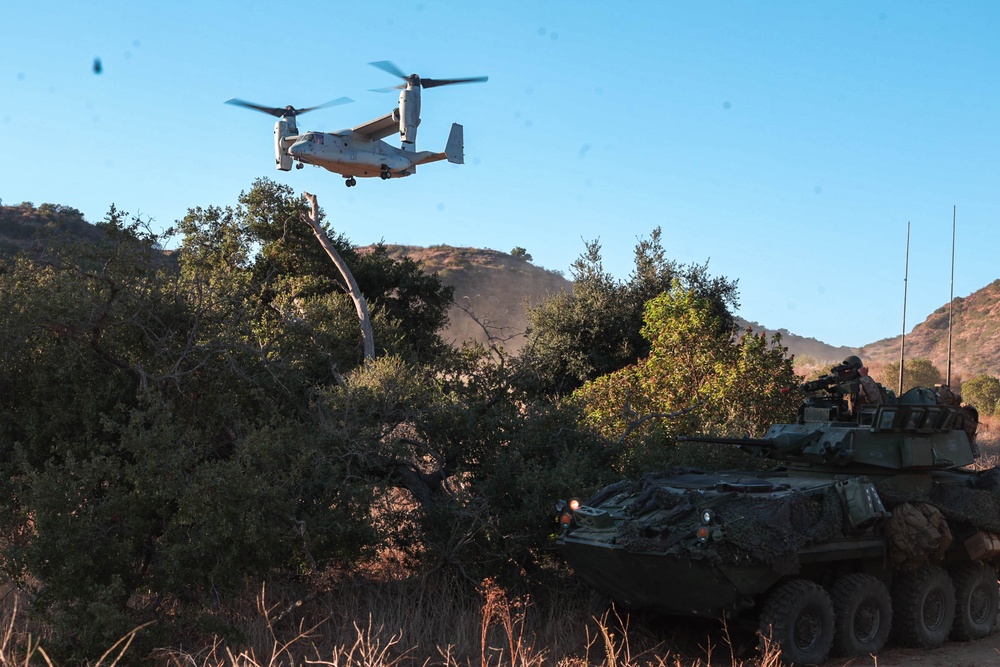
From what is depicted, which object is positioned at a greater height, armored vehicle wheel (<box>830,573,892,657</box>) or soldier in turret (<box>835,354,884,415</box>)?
soldier in turret (<box>835,354,884,415</box>)

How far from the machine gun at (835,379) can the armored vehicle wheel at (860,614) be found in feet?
7.66

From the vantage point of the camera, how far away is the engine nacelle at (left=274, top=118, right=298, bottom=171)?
2306 cm

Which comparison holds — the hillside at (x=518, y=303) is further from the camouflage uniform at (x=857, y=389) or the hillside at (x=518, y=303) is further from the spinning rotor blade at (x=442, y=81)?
the camouflage uniform at (x=857, y=389)

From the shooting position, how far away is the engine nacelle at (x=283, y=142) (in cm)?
2306

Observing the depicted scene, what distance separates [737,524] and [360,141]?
702 inches

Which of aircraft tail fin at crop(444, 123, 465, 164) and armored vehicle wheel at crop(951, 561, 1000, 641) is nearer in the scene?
armored vehicle wheel at crop(951, 561, 1000, 641)

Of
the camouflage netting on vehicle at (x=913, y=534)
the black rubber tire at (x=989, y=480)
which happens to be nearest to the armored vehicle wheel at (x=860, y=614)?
the camouflage netting on vehicle at (x=913, y=534)

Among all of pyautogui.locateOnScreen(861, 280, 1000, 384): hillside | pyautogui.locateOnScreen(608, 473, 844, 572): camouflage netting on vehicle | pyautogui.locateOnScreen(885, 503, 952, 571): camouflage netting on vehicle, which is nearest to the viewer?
pyautogui.locateOnScreen(608, 473, 844, 572): camouflage netting on vehicle

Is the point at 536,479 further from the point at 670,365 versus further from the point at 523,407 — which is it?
the point at 670,365

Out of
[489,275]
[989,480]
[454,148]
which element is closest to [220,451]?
[989,480]

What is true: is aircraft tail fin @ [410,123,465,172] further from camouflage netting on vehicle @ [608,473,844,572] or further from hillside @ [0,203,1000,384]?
camouflage netting on vehicle @ [608,473,844,572]

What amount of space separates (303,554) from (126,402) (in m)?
2.72

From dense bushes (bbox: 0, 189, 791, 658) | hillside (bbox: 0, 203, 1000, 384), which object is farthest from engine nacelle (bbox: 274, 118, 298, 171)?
hillside (bbox: 0, 203, 1000, 384)

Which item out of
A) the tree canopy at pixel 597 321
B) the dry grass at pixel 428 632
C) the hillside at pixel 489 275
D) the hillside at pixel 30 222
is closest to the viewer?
the dry grass at pixel 428 632
